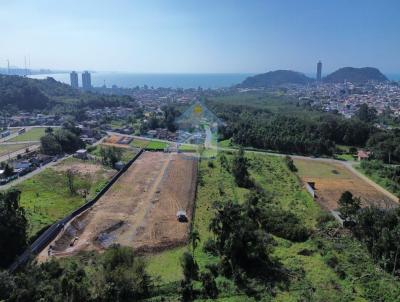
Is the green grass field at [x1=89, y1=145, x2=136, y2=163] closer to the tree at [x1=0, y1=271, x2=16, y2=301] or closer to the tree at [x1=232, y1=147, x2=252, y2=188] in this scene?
the tree at [x1=232, y1=147, x2=252, y2=188]

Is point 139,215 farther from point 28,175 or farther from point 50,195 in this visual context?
point 28,175

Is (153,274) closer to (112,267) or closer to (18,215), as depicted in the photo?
(112,267)

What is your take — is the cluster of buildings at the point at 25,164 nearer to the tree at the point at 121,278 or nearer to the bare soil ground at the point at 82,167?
the bare soil ground at the point at 82,167

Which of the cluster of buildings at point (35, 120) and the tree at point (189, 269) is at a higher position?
the cluster of buildings at point (35, 120)

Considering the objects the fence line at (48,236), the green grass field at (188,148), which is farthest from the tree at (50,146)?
the fence line at (48,236)

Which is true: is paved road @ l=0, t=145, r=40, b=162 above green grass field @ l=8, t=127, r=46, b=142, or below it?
below

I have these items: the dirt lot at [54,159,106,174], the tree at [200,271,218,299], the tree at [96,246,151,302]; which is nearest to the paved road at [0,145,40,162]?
the dirt lot at [54,159,106,174]
